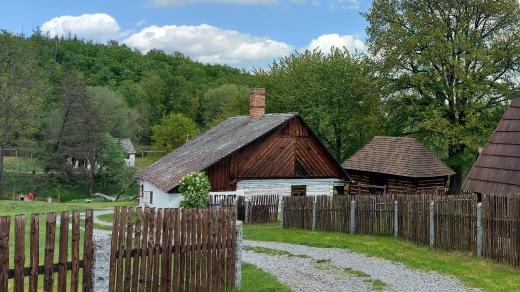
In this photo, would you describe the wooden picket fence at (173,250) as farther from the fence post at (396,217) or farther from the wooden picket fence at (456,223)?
the fence post at (396,217)

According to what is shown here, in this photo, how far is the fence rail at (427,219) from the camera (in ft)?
40.4

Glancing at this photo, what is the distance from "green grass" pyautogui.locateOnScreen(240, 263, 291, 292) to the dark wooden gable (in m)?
14.7

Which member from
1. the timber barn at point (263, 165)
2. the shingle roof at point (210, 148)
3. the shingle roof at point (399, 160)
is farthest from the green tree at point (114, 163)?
the shingle roof at point (399, 160)

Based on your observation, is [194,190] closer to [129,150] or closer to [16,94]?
[16,94]

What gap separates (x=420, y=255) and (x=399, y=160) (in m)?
15.3

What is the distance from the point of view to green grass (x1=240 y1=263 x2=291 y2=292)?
9.89 m

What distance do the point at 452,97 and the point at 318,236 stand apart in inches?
726

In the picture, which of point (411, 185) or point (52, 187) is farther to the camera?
point (52, 187)

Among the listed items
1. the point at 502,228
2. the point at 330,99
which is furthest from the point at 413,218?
the point at 330,99

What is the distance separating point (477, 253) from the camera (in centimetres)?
1311

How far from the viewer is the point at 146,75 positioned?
109m

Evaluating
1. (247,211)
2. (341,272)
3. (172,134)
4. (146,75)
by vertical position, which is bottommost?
(341,272)

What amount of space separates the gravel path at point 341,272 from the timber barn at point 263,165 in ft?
37.7

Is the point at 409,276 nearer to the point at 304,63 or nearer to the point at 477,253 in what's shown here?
the point at 477,253
